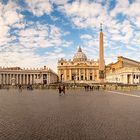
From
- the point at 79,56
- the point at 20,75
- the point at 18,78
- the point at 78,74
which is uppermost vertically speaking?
the point at 79,56

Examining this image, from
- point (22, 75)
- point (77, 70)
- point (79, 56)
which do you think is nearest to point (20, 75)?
point (22, 75)

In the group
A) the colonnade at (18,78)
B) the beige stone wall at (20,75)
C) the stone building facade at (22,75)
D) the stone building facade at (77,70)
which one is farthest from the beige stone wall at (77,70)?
the colonnade at (18,78)

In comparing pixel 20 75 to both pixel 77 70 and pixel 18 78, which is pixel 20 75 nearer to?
pixel 18 78

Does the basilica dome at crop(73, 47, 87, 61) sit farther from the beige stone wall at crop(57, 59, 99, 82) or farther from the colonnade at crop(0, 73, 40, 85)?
the colonnade at crop(0, 73, 40, 85)

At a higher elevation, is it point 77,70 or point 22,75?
point 77,70

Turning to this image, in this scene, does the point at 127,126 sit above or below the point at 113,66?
below

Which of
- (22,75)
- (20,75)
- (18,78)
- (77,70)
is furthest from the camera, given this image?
(77,70)

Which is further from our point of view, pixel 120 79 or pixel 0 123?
pixel 120 79

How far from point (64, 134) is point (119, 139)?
147 centimetres

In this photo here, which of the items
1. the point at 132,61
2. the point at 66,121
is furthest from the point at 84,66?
the point at 66,121

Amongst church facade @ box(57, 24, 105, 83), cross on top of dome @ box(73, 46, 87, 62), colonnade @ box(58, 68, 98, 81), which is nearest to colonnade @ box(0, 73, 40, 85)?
colonnade @ box(58, 68, 98, 81)

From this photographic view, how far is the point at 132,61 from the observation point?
514 ft

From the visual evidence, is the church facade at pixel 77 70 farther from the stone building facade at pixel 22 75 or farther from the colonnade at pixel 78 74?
the stone building facade at pixel 22 75

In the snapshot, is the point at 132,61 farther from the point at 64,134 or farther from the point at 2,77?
the point at 64,134
